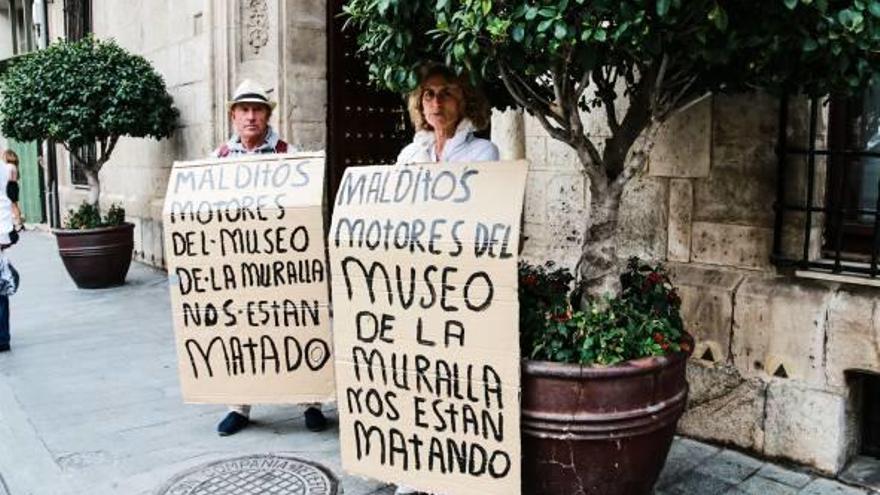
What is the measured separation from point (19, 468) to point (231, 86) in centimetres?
460

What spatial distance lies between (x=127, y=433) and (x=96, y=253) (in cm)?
478

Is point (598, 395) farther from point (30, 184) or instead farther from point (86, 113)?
point (30, 184)

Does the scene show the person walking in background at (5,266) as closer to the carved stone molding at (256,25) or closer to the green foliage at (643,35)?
the carved stone molding at (256,25)

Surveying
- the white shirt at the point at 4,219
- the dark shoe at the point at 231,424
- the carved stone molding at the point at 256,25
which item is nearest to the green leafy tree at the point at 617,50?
the dark shoe at the point at 231,424

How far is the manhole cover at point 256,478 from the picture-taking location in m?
3.64

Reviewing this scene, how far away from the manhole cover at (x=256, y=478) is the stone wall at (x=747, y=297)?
1.98 metres

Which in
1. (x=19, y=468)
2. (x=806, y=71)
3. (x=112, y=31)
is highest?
(x=112, y=31)

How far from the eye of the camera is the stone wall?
3.70m

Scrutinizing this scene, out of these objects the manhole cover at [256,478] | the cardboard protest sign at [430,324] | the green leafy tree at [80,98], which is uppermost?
the green leafy tree at [80,98]

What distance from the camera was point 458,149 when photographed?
3611 millimetres

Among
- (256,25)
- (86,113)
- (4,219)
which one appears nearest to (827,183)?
(256,25)

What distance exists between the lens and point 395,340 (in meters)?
3.25

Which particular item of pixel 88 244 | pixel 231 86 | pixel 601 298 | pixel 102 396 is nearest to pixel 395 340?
pixel 601 298

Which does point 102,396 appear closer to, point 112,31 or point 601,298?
point 601,298
